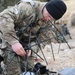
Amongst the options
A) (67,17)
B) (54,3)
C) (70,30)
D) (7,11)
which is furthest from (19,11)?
(67,17)

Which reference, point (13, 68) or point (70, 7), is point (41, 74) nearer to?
point (13, 68)

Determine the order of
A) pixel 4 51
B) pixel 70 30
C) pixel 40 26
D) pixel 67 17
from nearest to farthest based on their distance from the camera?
pixel 40 26
pixel 4 51
pixel 70 30
pixel 67 17

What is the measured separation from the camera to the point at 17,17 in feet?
12.6

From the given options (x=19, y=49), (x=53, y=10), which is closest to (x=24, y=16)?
(x=53, y=10)

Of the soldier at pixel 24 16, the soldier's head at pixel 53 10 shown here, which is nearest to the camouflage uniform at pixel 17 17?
the soldier at pixel 24 16

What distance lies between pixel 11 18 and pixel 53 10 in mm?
490

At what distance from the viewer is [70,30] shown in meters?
14.9

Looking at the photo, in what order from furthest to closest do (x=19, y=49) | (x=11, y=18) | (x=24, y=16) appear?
(x=24, y=16), (x=11, y=18), (x=19, y=49)

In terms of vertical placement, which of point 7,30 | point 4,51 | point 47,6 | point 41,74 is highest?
point 47,6

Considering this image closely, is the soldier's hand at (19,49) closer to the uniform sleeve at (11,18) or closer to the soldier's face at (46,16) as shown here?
the uniform sleeve at (11,18)

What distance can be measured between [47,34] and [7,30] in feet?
3.39

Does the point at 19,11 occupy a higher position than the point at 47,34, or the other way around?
the point at 19,11

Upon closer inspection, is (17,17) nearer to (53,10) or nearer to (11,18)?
(11,18)

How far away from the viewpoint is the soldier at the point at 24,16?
12.0 ft
